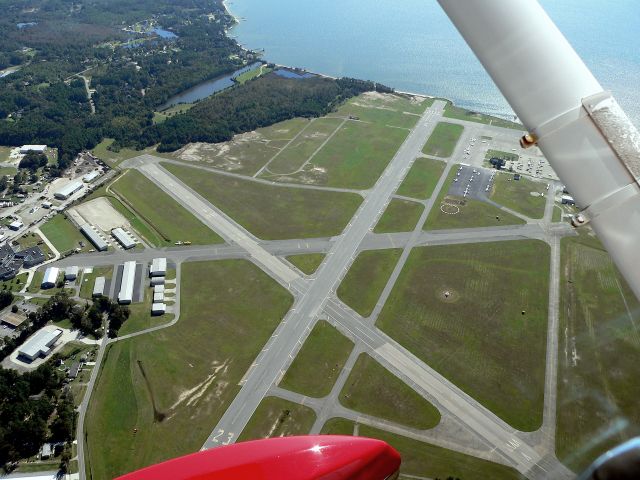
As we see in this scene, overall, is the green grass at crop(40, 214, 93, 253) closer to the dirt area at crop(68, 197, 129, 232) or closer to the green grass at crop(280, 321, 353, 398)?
the dirt area at crop(68, 197, 129, 232)

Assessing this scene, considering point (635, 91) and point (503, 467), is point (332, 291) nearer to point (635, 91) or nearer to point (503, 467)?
point (503, 467)

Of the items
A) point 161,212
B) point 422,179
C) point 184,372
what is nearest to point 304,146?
point 422,179

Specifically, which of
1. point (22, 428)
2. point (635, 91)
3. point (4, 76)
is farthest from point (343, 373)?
point (4, 76)

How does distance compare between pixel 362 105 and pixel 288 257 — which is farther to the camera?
pixel 362 105

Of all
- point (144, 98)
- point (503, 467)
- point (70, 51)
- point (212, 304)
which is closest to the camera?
point (503, 467)

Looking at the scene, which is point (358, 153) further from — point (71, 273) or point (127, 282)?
point (71, 273)
